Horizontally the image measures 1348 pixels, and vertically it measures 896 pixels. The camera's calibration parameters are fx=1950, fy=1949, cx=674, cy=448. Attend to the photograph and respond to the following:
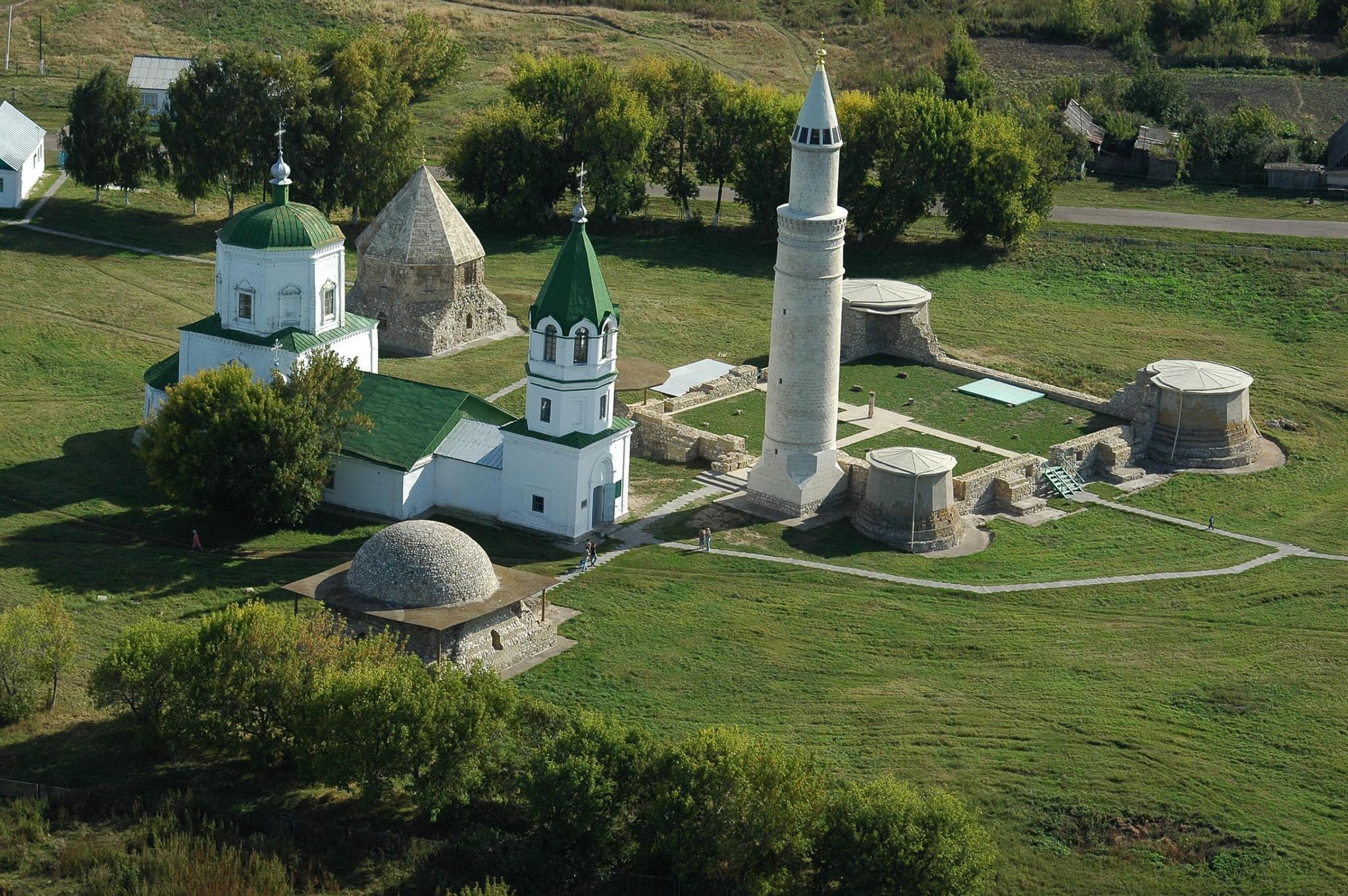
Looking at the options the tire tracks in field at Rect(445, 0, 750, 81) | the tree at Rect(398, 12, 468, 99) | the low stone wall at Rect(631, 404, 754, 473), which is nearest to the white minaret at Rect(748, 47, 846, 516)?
the low stone wall at Rect(631, 404, 754, 473)

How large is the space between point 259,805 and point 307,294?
23344 millimetres

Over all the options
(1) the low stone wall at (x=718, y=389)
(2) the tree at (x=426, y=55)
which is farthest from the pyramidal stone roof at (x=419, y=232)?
(2) the tree at (x=426, y=55)

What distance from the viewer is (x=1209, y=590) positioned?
6016 centimetres

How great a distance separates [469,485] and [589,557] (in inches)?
217

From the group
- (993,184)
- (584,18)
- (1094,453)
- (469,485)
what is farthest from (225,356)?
(584,18)

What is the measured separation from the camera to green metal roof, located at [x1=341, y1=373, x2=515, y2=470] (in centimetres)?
6212

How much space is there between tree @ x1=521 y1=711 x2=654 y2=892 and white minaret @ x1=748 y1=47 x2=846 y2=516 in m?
21.0

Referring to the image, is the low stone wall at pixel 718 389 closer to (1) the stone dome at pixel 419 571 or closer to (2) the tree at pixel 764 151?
(2) the tree at pixel 764 151

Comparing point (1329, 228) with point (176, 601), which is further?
point (1329, 228)

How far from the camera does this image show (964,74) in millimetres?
115812

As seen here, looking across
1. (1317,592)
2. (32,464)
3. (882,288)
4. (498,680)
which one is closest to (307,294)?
(32,464)

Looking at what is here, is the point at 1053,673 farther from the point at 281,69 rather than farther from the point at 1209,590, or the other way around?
the point at 281,69

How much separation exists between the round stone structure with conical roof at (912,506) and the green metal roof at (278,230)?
19.9m

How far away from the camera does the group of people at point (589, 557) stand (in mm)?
59125
